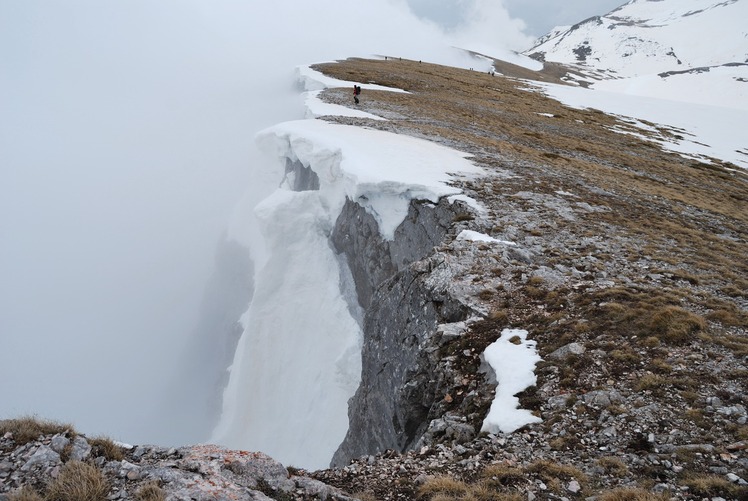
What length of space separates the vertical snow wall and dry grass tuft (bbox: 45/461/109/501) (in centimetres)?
847

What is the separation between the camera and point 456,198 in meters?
19.2

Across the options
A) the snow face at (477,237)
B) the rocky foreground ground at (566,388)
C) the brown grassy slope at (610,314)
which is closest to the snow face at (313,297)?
the snow face at (477,237)

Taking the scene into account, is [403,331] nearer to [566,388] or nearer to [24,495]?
[566,388]

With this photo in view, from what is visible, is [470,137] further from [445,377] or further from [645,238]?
[445,377]

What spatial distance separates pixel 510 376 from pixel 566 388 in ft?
4.20

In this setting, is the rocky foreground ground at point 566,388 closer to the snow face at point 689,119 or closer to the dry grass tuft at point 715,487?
the dry grass tuft at point 715,487

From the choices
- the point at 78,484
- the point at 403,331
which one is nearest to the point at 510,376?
the point at 403,331

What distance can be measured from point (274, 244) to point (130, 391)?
25.4 m

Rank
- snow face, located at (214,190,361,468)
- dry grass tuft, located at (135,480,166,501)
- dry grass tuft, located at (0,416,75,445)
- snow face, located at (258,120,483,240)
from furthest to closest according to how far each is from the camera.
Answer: snow face, located at (214,190,361,468), snow face, located at (258,120,483,240), dry grass tuft, located at (0,416,75,445), dry grass tuft, located at (135,480,166,501)

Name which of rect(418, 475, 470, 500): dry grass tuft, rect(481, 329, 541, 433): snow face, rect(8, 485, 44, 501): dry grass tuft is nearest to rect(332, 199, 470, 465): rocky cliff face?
rect(481, 329, 541, 433): snow face

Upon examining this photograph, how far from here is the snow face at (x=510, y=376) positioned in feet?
28.6

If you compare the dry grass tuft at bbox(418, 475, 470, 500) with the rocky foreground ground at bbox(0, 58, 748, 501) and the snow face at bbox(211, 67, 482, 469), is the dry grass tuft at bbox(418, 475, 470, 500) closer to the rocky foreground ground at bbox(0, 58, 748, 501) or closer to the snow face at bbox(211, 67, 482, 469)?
the rocky foreground ground at bbox(0, 58, 748, 501)

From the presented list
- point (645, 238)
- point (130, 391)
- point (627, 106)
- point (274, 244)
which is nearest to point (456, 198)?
point (645, 238)

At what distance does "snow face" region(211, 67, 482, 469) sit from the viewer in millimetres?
21797
